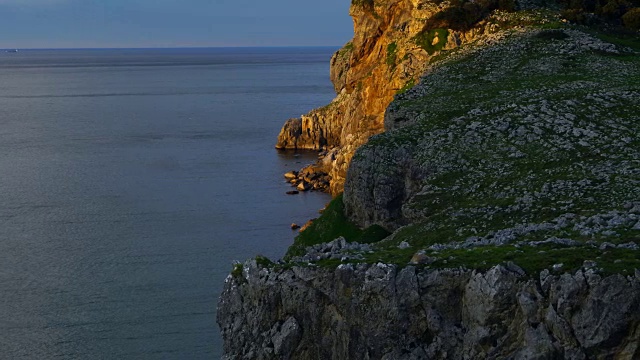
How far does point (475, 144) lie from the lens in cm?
4212

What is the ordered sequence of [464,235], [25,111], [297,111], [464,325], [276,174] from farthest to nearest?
1. [25,111]
2. [297,111]
3. [276,174]
4. [464,235]
5. [464,325]

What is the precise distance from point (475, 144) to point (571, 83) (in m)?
11.1

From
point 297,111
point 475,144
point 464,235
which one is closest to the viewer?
point 464,235

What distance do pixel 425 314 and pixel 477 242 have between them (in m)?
4.43

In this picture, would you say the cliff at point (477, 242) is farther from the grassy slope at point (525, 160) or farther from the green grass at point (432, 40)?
the green grass at point (432, 40)

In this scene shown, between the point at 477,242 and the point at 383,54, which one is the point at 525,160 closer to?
the point at 477,242

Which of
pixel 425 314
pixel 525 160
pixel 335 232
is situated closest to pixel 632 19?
pixel 525 160

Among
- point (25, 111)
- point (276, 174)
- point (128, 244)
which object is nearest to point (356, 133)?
point (276, 174)

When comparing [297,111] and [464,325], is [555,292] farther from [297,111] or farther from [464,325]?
[297,111]

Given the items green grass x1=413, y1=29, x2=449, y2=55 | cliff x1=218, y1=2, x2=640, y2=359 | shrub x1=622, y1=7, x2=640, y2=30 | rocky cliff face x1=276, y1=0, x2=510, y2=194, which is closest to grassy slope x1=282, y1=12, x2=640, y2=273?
cliff x1=218, y1=2, x2=640, y2=359

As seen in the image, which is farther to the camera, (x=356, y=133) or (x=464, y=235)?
(x=356, y=133)

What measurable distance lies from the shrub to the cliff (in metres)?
14.7

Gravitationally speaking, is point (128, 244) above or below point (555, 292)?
below

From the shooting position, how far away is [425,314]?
27359 mm
